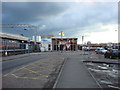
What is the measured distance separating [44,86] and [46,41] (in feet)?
185

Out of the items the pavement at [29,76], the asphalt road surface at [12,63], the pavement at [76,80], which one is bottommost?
the asphalt road surface at [12,63]

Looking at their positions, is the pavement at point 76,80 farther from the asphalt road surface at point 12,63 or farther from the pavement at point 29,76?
the asphalt road surface at point 12,63

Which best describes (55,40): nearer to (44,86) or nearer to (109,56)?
(109,56)

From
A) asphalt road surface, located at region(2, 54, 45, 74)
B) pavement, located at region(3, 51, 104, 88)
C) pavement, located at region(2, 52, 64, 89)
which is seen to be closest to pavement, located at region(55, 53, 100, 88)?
pavement, located at region(3, 51, 104, 88)

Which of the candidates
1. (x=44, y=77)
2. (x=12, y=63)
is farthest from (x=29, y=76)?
(x=12, y=63)

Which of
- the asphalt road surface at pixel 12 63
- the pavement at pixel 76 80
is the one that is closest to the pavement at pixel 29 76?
the asphalt road surface at pixel 12 63

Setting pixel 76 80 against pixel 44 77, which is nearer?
pixel 76 80

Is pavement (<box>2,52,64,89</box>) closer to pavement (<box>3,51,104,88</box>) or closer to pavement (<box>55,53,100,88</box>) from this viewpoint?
pavement (<box>3,51,104,88</box>)

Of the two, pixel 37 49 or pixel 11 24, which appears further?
pixel 37 49

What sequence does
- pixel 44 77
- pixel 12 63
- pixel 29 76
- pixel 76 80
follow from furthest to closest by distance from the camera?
pixel 12 63, pixel 29 76, pixel 44 77, pixel 76 80

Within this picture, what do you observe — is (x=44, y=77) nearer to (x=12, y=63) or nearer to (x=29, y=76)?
(x=29, y=76)

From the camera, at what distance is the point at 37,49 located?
2248 inches

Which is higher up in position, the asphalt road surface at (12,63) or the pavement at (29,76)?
the pavement at (29,76)

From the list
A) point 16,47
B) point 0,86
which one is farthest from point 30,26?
point 0,86
